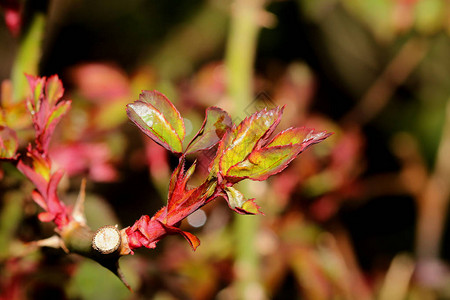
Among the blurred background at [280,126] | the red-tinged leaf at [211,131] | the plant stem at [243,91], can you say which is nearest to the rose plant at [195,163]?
the red-tinged leaf at [211,131]

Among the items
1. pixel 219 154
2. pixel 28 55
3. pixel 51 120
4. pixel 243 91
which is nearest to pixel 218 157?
pixel 219 154

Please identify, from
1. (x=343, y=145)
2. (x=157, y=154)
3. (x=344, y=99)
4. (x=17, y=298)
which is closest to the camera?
(x=17, y=298)

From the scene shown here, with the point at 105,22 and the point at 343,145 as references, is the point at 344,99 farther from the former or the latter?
the point at 105,22

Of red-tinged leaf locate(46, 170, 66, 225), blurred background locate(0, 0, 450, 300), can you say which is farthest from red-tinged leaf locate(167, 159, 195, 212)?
blurred background locate(0, 0, 450, 300)

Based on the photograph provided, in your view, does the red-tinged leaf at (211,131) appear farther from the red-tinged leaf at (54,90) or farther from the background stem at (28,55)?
the background stem at (28,55)

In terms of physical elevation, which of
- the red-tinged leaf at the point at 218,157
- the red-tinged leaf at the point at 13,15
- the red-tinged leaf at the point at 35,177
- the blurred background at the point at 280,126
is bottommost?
the blurred background at the point at 280,126

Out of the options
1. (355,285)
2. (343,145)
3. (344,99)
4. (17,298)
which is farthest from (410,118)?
(17,298)
